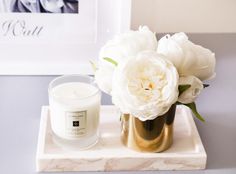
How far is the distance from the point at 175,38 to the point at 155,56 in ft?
0.22

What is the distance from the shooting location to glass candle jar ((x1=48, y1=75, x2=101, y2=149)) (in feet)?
2.50

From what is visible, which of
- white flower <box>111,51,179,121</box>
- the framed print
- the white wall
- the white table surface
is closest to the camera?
white flower <box>111,51,179,121</box>

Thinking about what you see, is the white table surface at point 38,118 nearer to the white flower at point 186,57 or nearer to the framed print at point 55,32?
the framed print at point 55,32

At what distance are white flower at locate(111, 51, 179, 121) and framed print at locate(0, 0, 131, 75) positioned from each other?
300 millimetres

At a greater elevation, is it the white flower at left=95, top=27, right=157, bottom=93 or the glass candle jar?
the white flower at left=95, top=27, right=157, bottom=93

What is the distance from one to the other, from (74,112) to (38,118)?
13 cm

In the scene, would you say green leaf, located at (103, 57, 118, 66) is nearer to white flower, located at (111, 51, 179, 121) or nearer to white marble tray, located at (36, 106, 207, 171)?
white flower, located at (111, 51, 179, 121)

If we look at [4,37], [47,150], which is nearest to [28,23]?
[4,37]

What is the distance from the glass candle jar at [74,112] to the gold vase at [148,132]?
0.05 meters

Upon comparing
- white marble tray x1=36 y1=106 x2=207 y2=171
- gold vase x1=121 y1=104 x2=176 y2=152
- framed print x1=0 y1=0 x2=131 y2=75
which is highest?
framed print x1=0 y1=0 x2=131 y2=75

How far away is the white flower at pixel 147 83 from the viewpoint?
2.25ft

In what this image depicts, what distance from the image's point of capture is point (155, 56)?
69 cm

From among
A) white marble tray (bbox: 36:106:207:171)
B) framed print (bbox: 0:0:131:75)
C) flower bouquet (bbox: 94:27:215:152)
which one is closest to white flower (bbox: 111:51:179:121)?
flower bouquet (bbox: 94:27:215:152)

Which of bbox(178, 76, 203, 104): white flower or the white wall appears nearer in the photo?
bbox(178, 76, 203, 104): white flower
